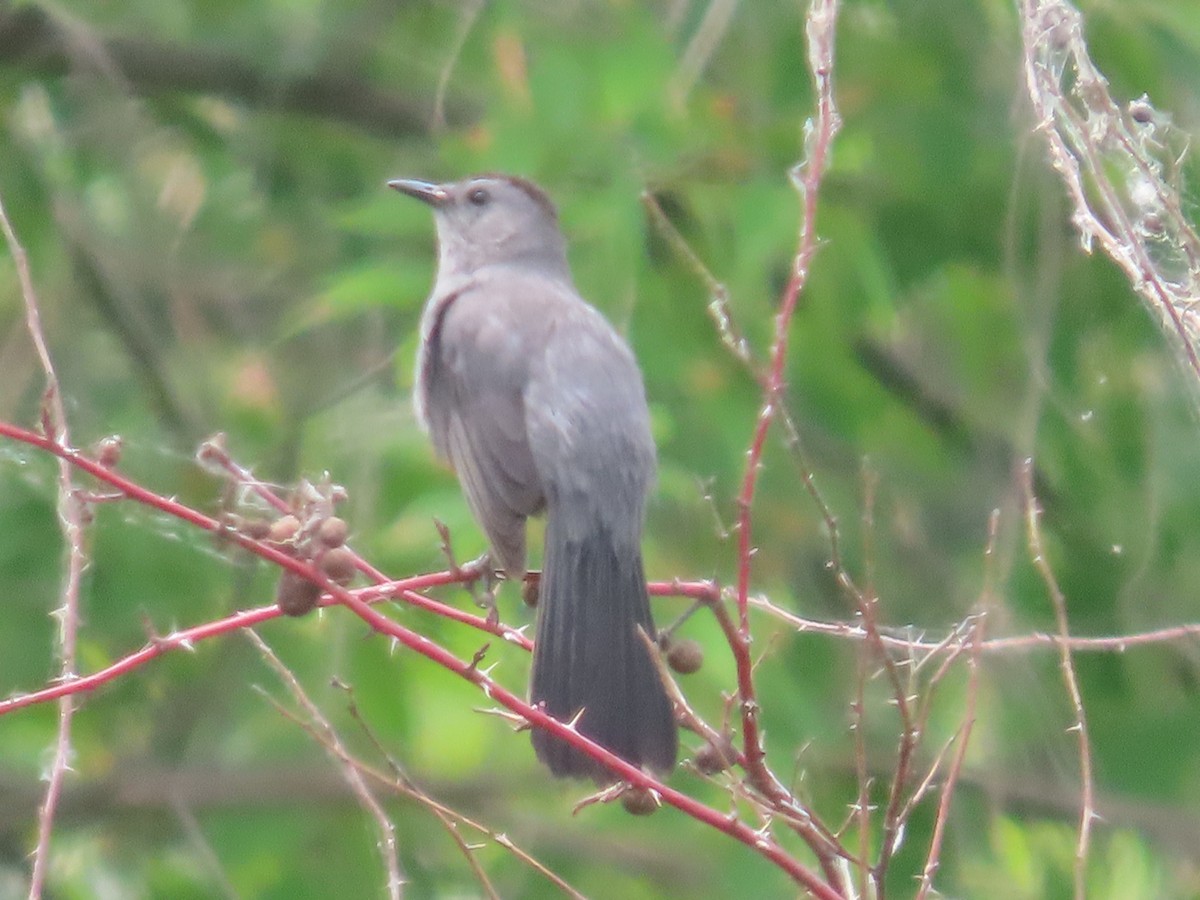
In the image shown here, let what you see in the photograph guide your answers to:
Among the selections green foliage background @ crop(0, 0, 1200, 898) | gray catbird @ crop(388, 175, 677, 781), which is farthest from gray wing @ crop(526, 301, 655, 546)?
green foliage background @ crop(0, 0, 1200, 898)

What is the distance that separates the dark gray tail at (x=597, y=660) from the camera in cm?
298

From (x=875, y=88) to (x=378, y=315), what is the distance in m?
1.71

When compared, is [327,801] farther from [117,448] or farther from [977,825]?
[117,448]

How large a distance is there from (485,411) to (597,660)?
90cm

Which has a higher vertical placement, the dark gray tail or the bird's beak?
the bird's beak

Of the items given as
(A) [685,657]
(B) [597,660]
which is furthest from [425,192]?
(A) [685,657]

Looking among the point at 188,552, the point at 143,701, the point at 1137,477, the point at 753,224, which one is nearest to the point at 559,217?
the point at 753,224

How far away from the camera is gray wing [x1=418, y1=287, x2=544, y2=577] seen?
12.2ft

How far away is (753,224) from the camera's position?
4.29 m

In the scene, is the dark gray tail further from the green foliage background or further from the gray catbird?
the green foliage background

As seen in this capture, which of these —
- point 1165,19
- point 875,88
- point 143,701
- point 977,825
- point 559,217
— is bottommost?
point 143,701

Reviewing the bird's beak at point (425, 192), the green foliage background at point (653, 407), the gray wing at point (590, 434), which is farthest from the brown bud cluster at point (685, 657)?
the bird's beak at point (425, 192)

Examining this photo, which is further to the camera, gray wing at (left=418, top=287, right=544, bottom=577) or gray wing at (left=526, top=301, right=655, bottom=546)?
gray wing at (left=418, top=287, right=544, bottom=577)

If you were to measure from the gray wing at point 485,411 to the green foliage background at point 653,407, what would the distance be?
18 cm
